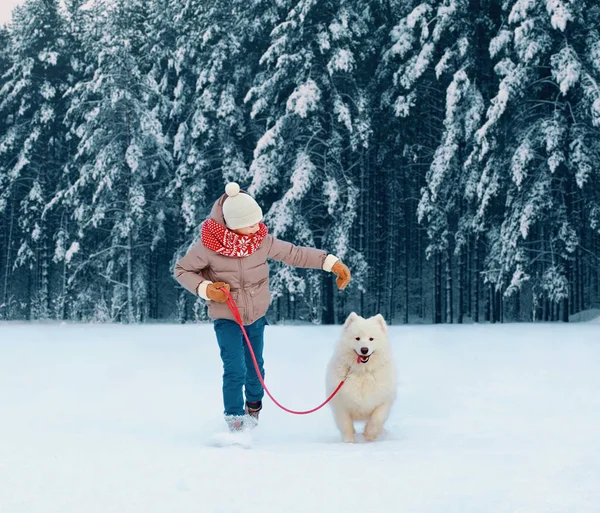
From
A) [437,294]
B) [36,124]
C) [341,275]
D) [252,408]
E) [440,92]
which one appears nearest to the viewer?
[341,275]

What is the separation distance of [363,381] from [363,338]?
1.14 feet

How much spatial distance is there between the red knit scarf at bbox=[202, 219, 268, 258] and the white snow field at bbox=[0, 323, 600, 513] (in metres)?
1.55

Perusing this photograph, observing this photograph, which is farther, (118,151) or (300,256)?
(118,151)

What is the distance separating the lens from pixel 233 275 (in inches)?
225

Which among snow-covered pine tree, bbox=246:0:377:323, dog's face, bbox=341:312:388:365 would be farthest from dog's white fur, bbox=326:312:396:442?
snow-covered pine tree, bbox=246:0:377:323

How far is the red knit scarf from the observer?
564 centimetres

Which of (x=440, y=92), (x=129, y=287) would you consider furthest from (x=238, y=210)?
(x=129, y=287)

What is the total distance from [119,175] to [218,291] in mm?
18394

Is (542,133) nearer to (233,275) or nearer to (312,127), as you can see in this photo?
(312,127)

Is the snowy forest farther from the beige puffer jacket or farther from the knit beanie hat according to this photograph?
the knit beanie hat

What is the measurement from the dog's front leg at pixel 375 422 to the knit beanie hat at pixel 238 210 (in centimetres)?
185

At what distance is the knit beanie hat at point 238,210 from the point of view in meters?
5.59

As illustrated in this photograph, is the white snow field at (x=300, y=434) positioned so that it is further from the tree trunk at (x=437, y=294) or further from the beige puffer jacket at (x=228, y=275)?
the tree trunk at (x=437, y=294)

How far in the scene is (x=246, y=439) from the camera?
511 centimetres
